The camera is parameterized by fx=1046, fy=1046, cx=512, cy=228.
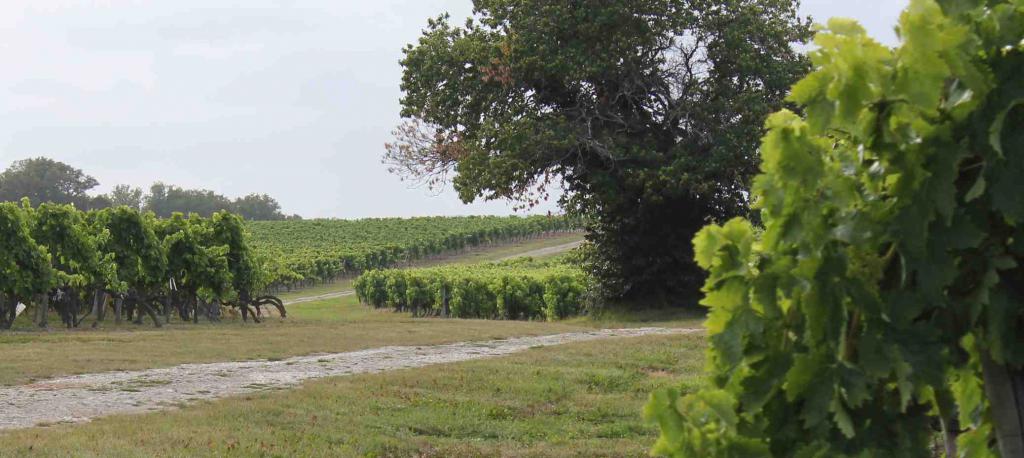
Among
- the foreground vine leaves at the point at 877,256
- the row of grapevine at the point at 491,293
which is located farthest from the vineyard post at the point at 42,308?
the foreground vine leaves at the point at 877,256

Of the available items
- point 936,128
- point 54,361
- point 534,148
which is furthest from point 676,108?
point 936,128

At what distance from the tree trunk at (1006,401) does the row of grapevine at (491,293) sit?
99.0 ft

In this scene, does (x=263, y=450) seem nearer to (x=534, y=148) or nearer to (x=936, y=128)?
(x=936, y=128)

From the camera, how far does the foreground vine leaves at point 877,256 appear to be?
2.48 metres

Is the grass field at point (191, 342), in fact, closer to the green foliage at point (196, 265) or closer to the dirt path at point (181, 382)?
the dirt path at point (181, 382)

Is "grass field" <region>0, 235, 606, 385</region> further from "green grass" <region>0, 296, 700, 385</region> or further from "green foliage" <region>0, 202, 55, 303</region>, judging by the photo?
"green foliage" <region>0, 202, 55, 303</region>

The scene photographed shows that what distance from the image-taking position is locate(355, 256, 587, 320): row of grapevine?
35375 millimetres

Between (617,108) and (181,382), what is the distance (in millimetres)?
16488

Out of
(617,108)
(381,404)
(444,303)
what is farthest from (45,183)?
(381,404)

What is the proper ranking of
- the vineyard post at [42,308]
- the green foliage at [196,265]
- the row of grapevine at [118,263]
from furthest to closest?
the green foliage at [196,265], the vineyard post at [42,308], the row of grapevine at [118,263]

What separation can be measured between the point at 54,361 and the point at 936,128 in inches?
633

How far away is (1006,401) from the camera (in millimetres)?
2689

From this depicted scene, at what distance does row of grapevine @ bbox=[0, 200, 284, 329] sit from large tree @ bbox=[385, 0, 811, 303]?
6.88 metres

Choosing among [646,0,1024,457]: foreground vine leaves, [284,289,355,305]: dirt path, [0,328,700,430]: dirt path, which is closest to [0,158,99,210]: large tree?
[284,289,355,305]: dirt path
